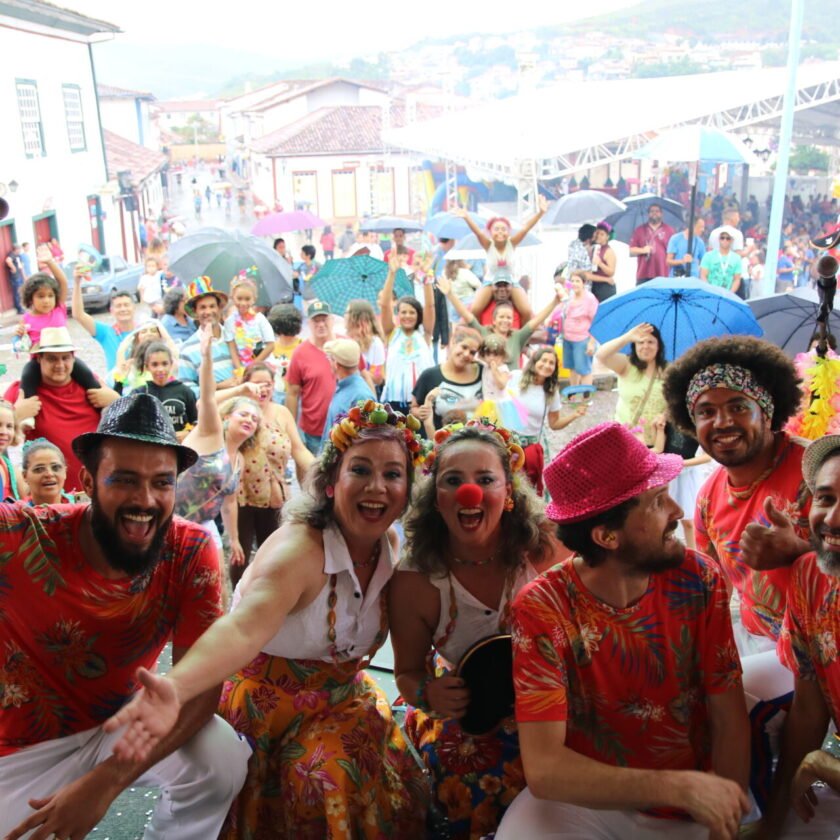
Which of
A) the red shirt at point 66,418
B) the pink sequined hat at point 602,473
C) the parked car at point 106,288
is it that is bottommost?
the parked car at point 106,288

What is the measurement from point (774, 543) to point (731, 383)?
2.16 ft

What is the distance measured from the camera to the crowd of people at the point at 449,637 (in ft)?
6.94

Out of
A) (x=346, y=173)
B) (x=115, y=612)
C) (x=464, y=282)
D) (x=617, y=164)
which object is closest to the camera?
(x=115, y=612)

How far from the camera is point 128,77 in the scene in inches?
3868

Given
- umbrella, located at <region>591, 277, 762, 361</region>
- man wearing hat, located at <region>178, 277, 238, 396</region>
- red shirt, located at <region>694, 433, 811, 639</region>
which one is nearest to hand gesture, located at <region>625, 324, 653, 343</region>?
umbrella, located at <region>591, 277, 762, 361</region>

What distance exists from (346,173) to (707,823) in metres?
37.0

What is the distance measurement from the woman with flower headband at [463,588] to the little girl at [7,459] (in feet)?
7.63

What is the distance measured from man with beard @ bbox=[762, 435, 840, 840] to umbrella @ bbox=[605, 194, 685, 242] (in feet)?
34.0

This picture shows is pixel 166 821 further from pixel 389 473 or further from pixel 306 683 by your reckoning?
pixel 389 473

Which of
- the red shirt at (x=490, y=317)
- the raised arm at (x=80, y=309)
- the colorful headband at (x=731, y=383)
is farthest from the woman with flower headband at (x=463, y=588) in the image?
the raised arm at (x=80, y=309)

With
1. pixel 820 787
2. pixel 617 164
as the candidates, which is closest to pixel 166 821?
pixel 820 787

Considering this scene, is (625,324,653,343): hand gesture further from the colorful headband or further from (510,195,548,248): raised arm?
(510,195,548,248): raised arm

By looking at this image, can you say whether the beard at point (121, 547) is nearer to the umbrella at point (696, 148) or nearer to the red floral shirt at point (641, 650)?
the red floral shirt at point (641, 650)

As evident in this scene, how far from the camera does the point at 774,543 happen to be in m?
2.28
